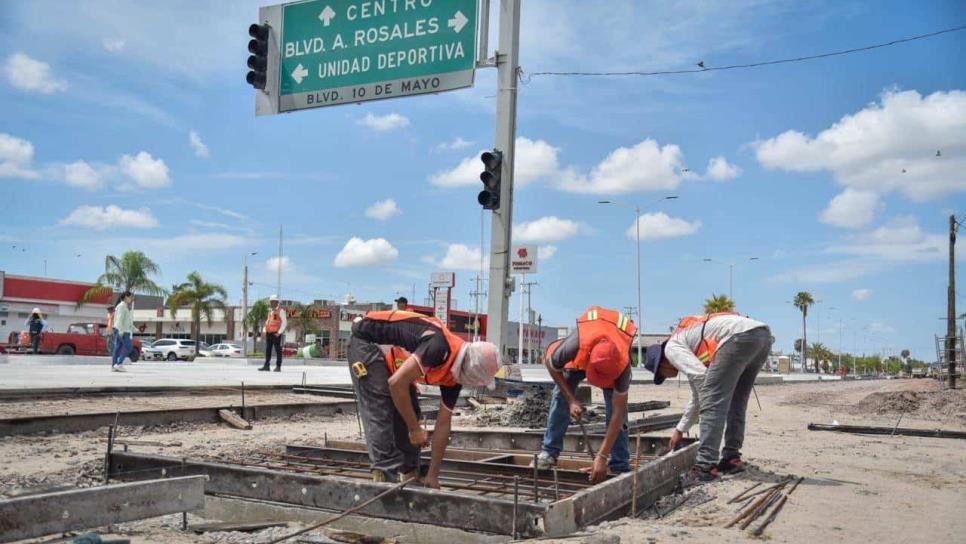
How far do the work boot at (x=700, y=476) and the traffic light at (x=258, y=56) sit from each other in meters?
11.2

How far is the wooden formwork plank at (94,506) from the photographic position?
398 cm

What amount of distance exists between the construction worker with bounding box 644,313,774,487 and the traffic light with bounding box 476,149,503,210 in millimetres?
6385

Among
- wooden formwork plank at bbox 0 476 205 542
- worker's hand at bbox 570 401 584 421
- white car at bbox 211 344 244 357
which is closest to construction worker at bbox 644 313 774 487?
worker's hand at bbox 570 401 584 421

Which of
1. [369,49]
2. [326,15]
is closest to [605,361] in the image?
[369,49]

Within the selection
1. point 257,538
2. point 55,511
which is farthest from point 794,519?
point 55,511

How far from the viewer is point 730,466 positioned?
23.7ft

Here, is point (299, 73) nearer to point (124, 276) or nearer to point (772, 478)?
point (772, 478)

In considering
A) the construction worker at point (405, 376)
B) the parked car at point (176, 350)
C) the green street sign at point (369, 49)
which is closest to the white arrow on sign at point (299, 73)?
the green street sign at point (369, 49)

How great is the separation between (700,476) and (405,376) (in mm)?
3026

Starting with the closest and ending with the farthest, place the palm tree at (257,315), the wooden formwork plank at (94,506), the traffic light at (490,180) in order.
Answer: the wooden formwork plank at (94,506) < the traffic light at (490,180) < the palm tree at (257,315)

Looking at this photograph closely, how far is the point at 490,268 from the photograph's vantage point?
1427cm

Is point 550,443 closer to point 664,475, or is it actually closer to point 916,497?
point 664,475

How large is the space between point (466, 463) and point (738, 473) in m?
2.47

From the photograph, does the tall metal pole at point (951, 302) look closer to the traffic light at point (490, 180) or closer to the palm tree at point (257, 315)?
the traffic light at point (490, 180)
